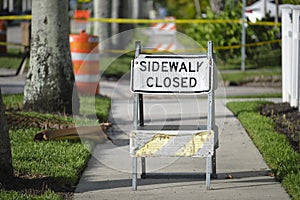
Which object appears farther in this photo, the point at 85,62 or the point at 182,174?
the point at 85,62

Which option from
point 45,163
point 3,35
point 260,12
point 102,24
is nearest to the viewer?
point 45,163

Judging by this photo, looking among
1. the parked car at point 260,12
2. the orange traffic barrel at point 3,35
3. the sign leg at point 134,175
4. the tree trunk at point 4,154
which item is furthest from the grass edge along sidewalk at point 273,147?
the orange traffic barrel at point 3,35

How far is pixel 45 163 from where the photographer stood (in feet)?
26.3

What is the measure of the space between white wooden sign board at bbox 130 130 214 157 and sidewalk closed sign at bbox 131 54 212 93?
385 mm

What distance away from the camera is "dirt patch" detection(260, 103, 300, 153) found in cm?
977

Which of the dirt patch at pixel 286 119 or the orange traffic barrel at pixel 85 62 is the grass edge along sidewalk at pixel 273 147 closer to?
the dirt patch at pixel 286 119

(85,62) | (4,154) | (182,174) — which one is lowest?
(182,174)

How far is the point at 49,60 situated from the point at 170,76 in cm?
460

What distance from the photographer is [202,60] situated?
7066 mm

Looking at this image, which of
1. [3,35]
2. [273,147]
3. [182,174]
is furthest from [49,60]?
[3,35]

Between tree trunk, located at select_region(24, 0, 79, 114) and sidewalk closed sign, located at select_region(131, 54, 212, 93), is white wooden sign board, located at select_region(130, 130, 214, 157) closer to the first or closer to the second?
sidewalk closed sign, located at select_region(131, 54, 212, 93)

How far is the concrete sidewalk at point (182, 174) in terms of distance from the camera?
702 centimetres

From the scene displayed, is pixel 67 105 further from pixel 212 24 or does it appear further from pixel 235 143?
pixel 212 24

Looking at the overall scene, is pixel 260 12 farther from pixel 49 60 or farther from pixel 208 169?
pixel 208 169
